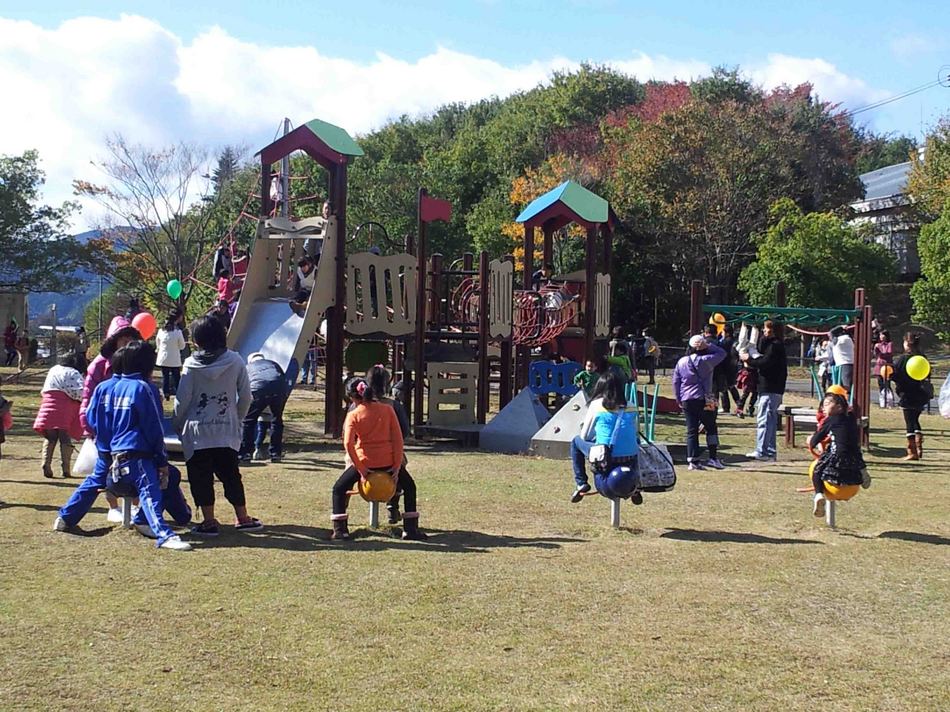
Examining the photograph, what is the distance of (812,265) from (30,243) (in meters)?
26.9

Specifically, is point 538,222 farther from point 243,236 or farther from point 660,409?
point 243,236

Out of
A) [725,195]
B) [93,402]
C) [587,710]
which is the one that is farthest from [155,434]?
[725,195]

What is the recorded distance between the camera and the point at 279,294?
16.1 metres

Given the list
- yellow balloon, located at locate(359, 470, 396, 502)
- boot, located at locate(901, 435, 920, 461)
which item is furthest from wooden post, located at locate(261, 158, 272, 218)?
boot, located at locate(901, 435, 920, 461)

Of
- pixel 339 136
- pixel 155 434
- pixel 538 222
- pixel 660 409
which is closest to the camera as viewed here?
pixel 155 434

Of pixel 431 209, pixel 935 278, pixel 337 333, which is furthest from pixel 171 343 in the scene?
pixel 935 278

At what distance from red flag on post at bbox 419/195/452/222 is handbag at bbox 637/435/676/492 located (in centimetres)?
743

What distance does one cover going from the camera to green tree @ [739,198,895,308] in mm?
36031

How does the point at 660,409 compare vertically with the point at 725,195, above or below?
below

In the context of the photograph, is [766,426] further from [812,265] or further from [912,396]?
[812,265]

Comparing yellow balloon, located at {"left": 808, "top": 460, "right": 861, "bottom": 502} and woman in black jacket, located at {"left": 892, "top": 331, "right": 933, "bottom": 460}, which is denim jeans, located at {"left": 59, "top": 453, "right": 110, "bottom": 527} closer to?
yellow balloon, located at {"left": 808, "top": 460, "right": 861, "bottom": 502}

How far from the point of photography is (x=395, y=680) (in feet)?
15.7

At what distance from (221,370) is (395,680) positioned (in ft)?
11.7

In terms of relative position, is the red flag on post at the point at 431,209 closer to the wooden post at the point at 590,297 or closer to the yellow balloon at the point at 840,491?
the wooden post at the point at 590,297
